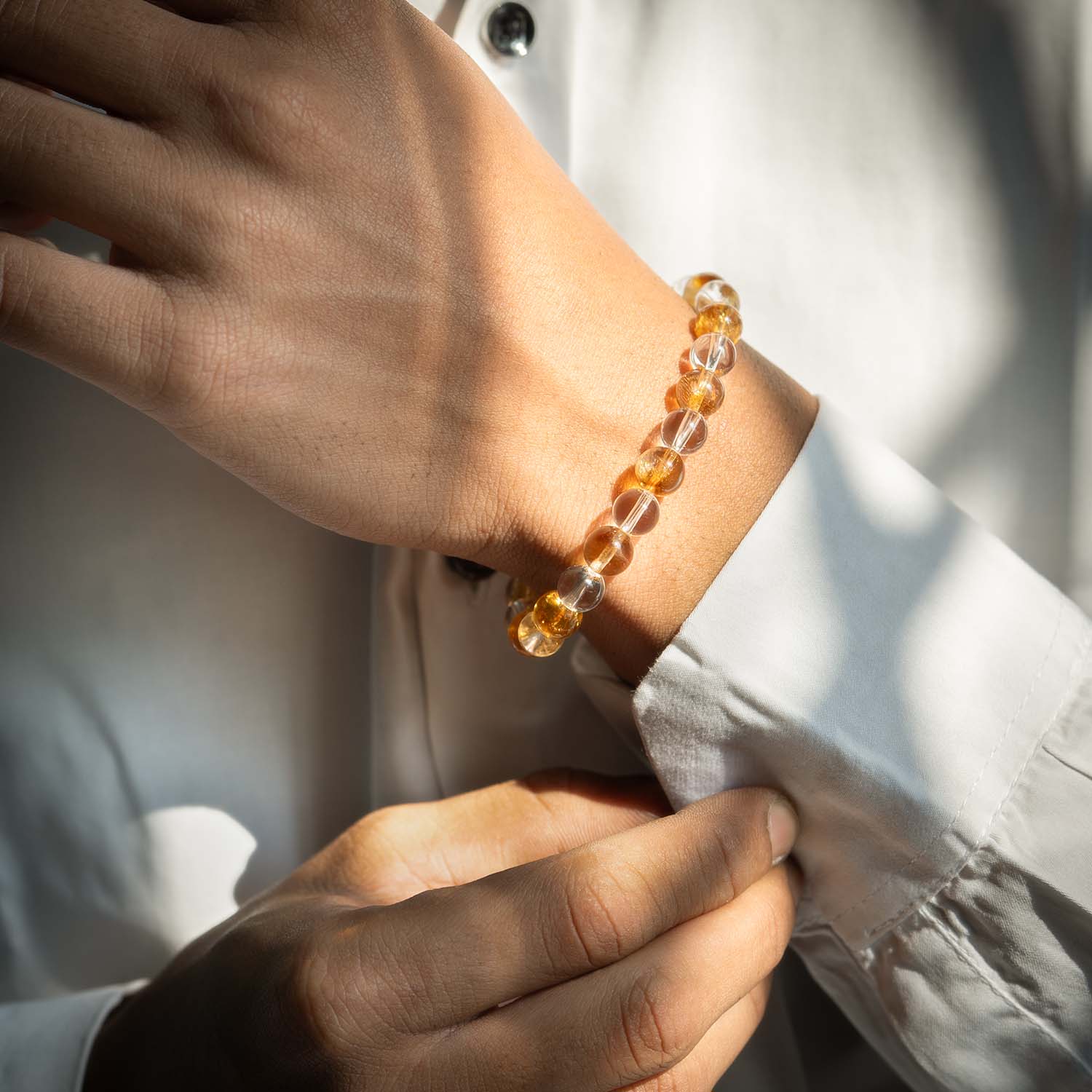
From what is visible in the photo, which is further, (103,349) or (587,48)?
(587,48)

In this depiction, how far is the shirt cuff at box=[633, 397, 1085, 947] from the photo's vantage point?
0.54 metres

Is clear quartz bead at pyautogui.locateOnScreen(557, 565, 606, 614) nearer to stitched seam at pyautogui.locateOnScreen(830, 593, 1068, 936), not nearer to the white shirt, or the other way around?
the white shirt

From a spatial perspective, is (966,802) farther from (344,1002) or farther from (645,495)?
(344,1002)

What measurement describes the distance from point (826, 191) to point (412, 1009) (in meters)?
0.70

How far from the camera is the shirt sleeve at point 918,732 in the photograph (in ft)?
1.77

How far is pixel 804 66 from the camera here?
722 millimetres

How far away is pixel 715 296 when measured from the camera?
639 millimetres

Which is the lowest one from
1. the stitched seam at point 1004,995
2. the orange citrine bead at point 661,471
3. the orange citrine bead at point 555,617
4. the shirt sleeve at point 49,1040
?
the shirt sleeve at point 49,1040

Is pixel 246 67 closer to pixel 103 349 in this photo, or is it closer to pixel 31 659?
pixel 103 349

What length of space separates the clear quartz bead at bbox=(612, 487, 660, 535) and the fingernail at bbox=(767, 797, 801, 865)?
20cm

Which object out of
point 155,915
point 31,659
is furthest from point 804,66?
point 155,915

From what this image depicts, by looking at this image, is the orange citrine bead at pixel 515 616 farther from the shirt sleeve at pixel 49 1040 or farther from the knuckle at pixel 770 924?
the shirt sleeve at pixel 49 1040

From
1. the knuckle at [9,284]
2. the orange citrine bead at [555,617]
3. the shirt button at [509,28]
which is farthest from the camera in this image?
the shirt button at [509,28]

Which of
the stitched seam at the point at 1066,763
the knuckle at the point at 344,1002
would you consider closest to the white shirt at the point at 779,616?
the stitched seam at the point at 1066,763
